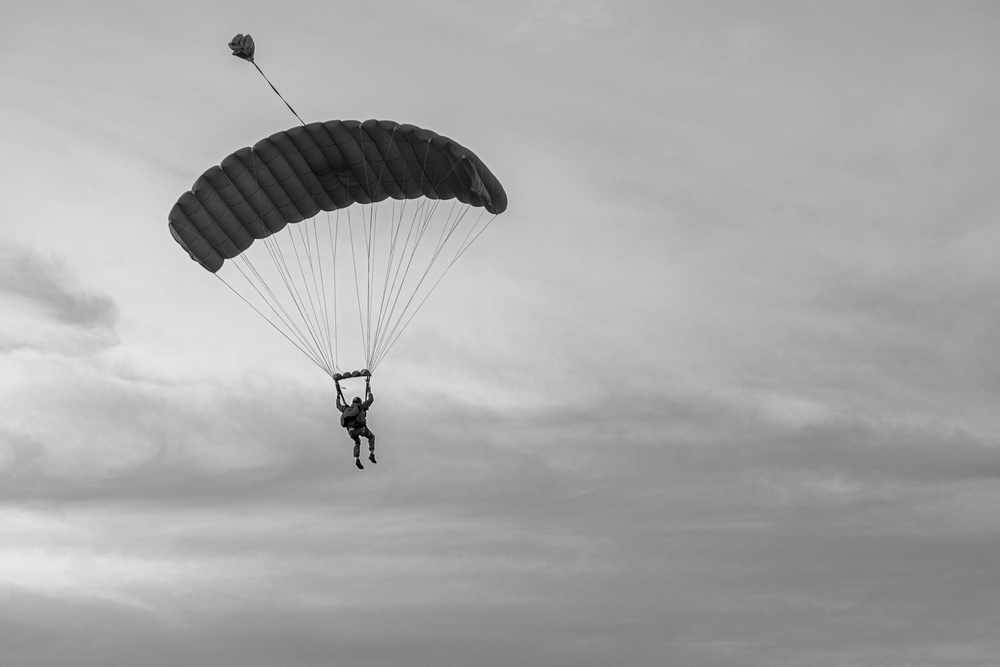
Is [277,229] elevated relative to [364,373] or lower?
elevated

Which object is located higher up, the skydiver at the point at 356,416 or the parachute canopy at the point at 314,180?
the parachute canopy at the point at 314,180

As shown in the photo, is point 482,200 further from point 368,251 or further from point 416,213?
point 368,251

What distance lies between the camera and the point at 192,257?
40875mm

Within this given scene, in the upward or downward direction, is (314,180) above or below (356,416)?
above

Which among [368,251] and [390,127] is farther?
[390,127]

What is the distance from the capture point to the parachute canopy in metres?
39.8

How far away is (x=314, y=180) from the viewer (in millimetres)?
41031


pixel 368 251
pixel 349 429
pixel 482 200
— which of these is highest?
pixel 482 200

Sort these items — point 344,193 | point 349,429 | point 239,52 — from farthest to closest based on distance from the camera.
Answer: point 344,193 → point 349,429 → point 239,52

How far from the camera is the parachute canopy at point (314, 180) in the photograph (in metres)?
39.8

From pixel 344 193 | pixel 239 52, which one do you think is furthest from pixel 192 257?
pixel 239 52

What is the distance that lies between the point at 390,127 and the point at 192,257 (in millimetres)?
6743

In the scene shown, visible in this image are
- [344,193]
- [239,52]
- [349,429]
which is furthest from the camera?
[344,193]

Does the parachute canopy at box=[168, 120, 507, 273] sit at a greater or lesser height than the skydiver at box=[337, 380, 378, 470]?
greater
